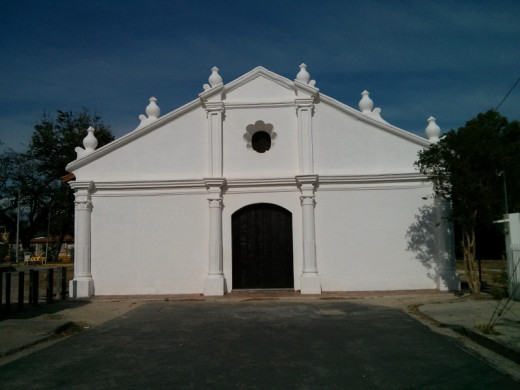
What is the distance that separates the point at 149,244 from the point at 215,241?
6.66ft

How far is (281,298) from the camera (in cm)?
1276

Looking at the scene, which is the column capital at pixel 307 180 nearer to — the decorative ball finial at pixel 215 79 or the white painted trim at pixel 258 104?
the white painted trim at pixel 258 104

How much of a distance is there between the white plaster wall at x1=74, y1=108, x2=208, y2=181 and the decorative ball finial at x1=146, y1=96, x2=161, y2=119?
1.46m

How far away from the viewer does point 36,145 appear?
40.0m

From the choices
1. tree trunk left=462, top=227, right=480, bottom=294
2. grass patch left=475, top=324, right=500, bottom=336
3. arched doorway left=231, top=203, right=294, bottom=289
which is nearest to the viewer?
grass patch left=475, top=324, right=500, bottom=336

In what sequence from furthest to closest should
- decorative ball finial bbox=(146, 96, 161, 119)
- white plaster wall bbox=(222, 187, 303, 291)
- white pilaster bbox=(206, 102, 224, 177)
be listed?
decorative ball finial bbox=(146, 96, 161, 119)
white pilaster bbox=(206, 102, 224, 177)
white plaster wall bbox=(222, 187, 303, 291)

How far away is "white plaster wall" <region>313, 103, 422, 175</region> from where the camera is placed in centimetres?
1418

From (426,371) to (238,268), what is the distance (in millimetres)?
8818

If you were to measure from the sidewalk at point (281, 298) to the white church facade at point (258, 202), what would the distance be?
29.2 inches

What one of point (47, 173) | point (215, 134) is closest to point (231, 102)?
point (215, 134)

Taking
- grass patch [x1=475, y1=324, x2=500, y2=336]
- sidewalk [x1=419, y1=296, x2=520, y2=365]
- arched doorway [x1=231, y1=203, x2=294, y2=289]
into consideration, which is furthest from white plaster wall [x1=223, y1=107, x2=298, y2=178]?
grass patch [x1=475, y1=324, x2=500, y2=336]

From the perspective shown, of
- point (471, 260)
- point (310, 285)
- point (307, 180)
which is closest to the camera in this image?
point (471, 260)

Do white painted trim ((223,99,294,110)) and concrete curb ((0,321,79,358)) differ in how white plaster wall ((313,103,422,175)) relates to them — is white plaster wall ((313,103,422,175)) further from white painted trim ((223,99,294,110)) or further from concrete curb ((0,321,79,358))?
concrete curb ((0,321,79,358))

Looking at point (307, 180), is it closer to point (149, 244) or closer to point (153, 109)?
point (149, 244)
